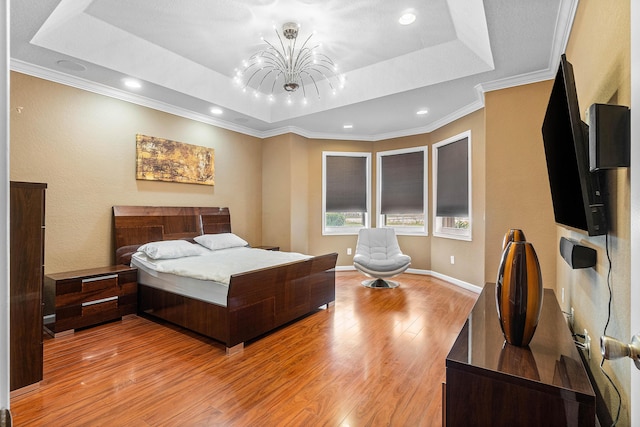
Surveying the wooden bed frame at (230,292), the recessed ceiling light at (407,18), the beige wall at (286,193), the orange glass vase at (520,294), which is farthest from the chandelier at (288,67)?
the orange glass vase at (520,294)

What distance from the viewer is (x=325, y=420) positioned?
177 cm

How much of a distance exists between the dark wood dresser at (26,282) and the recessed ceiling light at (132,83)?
193 centimetres

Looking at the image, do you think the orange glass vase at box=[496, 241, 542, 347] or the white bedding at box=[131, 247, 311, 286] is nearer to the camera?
the orange glass vase at box=[496, 241, 542, 347]

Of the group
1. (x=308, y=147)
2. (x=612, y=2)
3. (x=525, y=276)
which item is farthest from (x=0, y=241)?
(x=308, y=147)

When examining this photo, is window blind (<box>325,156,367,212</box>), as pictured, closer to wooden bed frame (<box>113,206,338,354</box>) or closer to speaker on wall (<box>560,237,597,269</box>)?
wooden bed frame (<box>113,206,338,354</box>)

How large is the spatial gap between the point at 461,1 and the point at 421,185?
325 centimetres

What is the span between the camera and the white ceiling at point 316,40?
264cm

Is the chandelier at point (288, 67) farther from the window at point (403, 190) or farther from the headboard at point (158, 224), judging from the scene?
the window at point (403, 190)

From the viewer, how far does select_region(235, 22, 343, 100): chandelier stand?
3346mm

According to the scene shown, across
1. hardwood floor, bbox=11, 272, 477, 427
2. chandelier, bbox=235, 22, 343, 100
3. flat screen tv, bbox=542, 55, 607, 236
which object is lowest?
hardwood floor, bbox=11, 272, 477, 427

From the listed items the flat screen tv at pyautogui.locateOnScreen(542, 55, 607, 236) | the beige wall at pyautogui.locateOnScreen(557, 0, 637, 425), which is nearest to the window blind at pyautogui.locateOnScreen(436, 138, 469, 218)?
the beige wall at pyautogui.locateOnScreen(557, 0, 637, 425)

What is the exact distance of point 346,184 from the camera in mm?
6000

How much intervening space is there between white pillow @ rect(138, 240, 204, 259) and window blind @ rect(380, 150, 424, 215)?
11.4ft

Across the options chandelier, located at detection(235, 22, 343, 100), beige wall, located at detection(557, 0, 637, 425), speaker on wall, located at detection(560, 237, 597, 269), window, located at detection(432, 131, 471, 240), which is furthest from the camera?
window, located at detection(432, 131, 471, 240)
